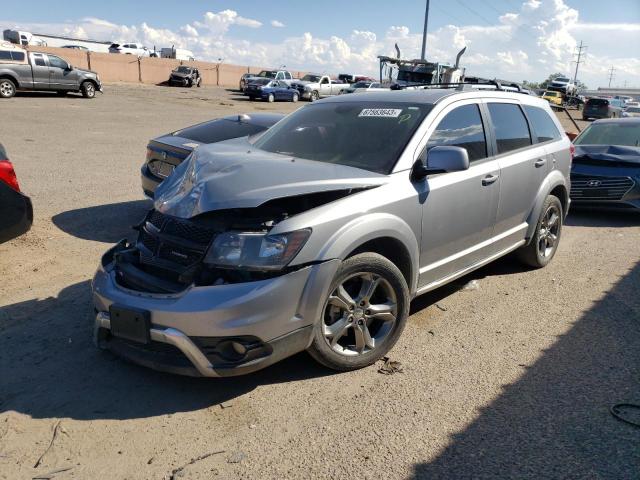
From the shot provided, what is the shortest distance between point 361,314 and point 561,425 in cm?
131

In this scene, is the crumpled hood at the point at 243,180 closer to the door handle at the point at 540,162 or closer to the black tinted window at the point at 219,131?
the door handle at the point at 540,162

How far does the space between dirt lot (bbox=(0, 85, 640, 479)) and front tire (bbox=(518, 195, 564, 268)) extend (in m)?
0.27

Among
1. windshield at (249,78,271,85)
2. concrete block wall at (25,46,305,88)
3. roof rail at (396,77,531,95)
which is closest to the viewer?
roof rail at (396,77,531,95)

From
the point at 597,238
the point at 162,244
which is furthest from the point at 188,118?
the point at 162,244

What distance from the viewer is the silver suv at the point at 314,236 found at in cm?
313

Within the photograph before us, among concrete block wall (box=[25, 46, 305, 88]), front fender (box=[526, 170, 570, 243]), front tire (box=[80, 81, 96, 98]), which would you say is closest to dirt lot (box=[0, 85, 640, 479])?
front fender (box=[526, 170, 570, 243])

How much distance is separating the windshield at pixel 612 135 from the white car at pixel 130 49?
182 ft

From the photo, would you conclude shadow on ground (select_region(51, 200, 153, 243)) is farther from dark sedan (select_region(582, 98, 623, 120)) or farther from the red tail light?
dark sedan (select_region(582, 98, 623, 120))

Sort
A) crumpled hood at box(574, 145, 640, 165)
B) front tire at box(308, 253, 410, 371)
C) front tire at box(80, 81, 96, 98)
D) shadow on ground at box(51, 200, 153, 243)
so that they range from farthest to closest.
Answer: front tire at box(80, 81, 96, 98) → crumpled hood at box(574, 145, 640, 165) → shadow on ground at box(51, 200, 153, 243) → front tire at box(308, 253, 410, 371)

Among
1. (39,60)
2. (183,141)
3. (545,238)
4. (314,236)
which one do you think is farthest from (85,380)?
(39,60)

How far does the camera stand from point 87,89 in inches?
1037

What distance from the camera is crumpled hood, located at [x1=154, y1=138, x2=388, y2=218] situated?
3295 mm

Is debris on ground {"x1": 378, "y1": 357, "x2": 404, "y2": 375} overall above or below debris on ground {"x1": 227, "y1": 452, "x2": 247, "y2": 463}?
below

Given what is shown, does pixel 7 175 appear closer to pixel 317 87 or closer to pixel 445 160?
pixel 445 160
